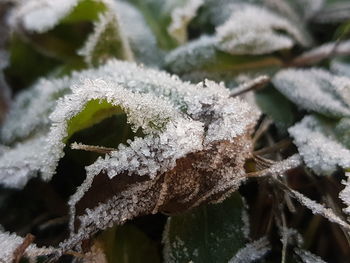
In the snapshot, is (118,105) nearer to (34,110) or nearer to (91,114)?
(91,114)

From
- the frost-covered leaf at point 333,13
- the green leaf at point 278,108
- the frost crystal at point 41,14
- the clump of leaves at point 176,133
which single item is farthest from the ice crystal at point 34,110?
the frost-covered leaf at point 333,13

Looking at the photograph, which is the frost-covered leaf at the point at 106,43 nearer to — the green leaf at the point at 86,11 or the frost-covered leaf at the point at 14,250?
the green leaf at the point at 86,11

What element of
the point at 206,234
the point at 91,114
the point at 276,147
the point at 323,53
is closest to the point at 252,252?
the point at 206,234

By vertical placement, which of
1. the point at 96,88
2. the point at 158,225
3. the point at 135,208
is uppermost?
the point at 96,88

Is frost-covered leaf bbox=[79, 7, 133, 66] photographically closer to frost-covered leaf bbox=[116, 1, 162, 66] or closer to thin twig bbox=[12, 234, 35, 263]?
frost-covered leaf bbox=[116, 1, 162, 66]

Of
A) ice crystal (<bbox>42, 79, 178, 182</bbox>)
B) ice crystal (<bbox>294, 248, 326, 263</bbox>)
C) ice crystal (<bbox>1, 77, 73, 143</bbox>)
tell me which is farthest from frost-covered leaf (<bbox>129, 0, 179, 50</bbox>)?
ice crystal (<bbox>294, 248, 326, 263</bbox>)

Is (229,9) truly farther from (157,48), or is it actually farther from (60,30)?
(60,30)

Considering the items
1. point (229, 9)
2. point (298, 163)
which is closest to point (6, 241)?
point (298, 163)
